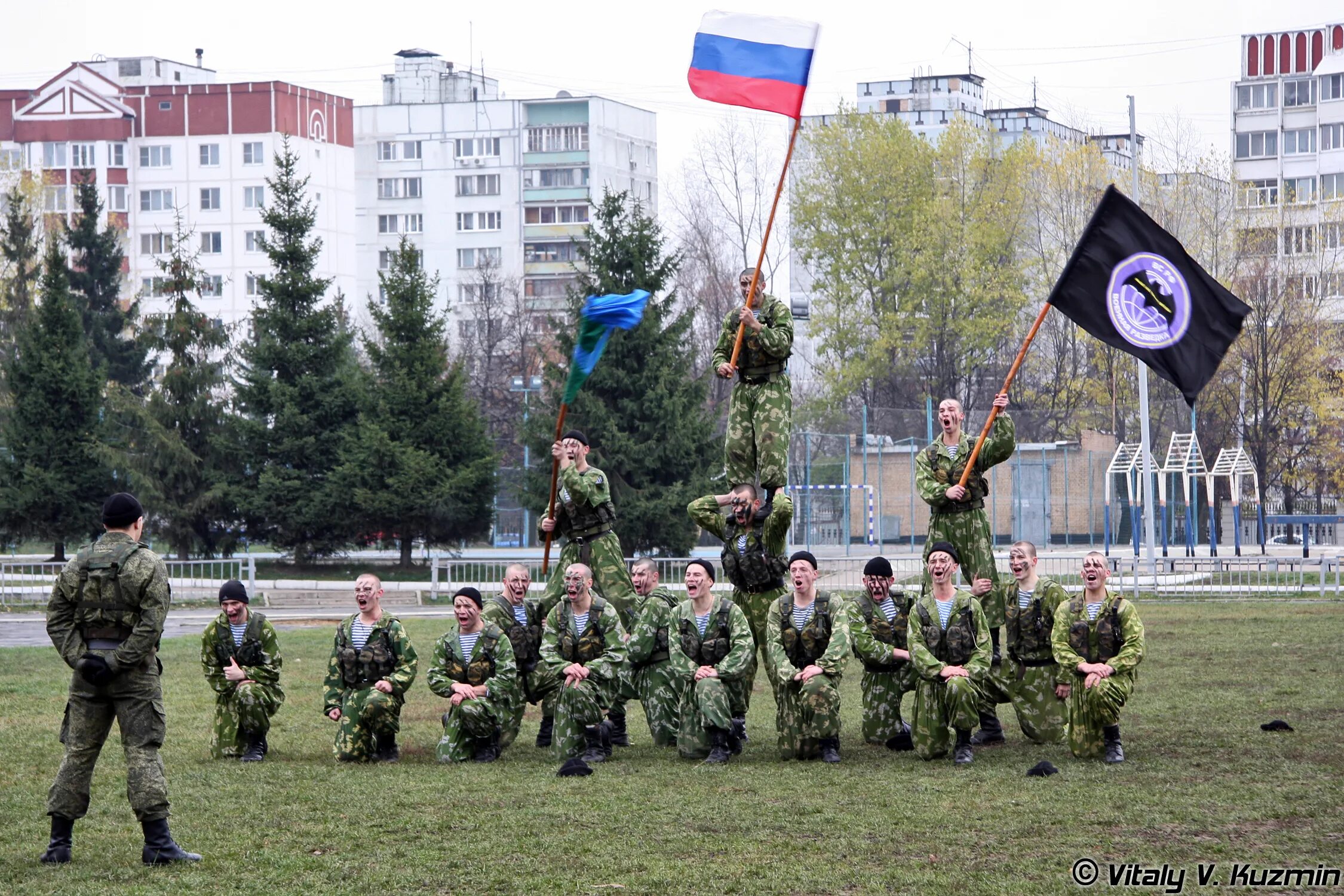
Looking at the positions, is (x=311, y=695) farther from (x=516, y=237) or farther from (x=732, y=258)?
(x=516, y=237)

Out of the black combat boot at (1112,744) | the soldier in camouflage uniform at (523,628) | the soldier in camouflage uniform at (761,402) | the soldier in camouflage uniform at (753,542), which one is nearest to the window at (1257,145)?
the soldier in camouflage uniform at (761,402)

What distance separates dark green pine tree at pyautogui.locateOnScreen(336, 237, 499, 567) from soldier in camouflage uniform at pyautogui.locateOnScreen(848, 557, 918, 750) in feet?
76.0

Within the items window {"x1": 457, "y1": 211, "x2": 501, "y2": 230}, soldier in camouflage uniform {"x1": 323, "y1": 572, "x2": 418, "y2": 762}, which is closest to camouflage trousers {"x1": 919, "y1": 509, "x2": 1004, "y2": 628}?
soldier in camouflage uniform {"x1": 323, "y1": 572, "x2": 418, "y2": 762}

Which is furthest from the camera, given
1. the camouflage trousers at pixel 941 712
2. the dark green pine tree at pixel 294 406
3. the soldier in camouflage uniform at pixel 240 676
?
the dark green pine tree at pixel 294 406

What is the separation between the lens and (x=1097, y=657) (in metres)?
11.5

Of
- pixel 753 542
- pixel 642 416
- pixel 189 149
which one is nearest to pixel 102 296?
pixel 642 416

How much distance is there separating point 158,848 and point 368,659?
364cm

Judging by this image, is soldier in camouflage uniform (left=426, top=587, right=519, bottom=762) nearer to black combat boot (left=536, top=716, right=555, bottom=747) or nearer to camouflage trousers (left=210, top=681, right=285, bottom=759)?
black combat boot (left=536, top=716, right=555, bottom=747)

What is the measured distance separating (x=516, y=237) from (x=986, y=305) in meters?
43.6

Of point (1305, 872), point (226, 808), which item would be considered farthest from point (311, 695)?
point (1305, 872)

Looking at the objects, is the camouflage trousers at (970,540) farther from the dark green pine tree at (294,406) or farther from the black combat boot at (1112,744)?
the dark green pine tree at (294,406)

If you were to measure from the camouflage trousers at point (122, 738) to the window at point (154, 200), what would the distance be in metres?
84.5

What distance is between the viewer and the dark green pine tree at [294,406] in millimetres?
35312

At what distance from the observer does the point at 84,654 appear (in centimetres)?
834
